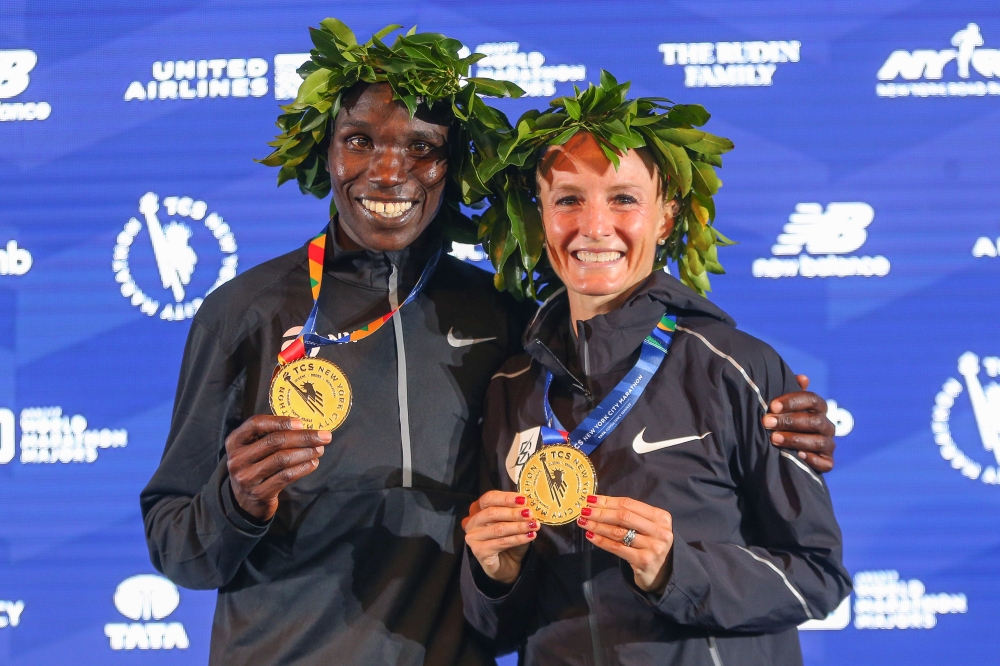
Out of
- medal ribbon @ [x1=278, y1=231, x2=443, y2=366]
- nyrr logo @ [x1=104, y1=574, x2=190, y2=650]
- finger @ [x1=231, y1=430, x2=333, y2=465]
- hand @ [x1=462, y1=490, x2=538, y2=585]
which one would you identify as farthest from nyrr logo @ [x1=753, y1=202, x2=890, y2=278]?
nyrr logo @ [x1=104, y1=574, x2=190, y2=650]

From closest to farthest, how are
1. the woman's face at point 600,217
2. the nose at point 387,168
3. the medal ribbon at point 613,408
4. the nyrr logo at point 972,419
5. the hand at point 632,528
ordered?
1. the hand at point 632,528
2. the medal ribbon at point 613,408
3. the woman's face at point 600,217
4. the nose at point 387,168
5. the nyrr logo at point 972,419

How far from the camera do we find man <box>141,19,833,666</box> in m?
1.87

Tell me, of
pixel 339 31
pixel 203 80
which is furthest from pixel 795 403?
pixel 203 80

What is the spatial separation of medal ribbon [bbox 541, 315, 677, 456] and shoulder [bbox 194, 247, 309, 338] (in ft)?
2.16

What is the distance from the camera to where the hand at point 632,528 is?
58.4 inches

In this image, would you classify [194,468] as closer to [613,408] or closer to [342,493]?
[342,493]

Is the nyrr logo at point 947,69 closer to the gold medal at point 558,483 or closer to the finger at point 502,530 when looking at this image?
the gold medal at point 558,483

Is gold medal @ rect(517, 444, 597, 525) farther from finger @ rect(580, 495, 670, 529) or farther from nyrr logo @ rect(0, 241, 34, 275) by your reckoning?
nyrr logo @ rect(0, 241, 34, 275)

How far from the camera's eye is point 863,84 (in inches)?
123

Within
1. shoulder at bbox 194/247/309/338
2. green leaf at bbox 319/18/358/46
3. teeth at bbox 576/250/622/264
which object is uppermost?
green leaf at bbox 319/18/358/46

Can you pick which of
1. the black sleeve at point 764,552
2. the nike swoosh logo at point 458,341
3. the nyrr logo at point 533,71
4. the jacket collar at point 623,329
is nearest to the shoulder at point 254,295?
the nike swoosh logo at point 458,341

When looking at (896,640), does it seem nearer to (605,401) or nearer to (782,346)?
(782,346)

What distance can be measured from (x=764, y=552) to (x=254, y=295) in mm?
1122

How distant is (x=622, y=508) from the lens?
1489 mm
